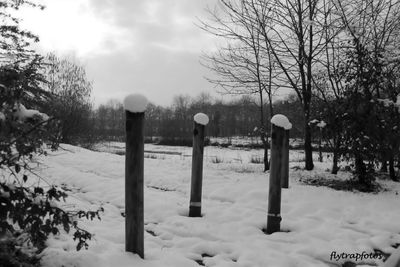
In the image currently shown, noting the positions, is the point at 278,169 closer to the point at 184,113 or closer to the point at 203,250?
the point at 203,250

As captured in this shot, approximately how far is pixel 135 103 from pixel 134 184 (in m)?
0.73

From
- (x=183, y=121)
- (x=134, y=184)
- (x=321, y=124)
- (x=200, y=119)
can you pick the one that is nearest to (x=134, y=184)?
(x=134, y=184)

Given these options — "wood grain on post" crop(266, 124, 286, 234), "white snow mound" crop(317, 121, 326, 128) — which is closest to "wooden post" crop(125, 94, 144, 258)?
"wood grain on post" crop(266, 124, 286, 234)

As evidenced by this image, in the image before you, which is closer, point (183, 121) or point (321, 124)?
point (321, 124)

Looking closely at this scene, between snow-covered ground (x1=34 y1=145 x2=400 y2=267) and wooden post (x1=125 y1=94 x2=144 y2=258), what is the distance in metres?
0.15

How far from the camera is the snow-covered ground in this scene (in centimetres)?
359

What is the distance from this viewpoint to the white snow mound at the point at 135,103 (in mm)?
3479

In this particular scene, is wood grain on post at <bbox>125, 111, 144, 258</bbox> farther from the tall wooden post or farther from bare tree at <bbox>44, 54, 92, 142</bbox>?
bare tree at <bbox>44, 54, 92, 142</bbox>

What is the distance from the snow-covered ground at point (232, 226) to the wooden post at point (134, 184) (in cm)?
15

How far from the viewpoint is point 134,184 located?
3.49 meters

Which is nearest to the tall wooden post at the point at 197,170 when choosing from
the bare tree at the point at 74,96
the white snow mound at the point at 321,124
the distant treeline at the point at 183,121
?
the white snow mound at the point at 321,124

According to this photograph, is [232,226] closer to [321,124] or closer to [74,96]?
[321,124]

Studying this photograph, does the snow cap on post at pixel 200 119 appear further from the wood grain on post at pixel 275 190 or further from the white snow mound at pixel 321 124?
the white snow mound at pixel 321 124

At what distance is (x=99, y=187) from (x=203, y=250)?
3.25 meters
